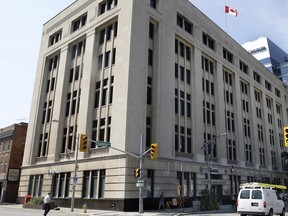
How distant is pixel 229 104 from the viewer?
4962 cm

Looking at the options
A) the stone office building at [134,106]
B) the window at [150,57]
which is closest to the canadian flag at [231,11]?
the stone office building at [134,106]

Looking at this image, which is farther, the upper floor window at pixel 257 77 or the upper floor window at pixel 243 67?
the upper floor window at pixel 257 77

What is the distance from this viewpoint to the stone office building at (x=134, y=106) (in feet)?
104

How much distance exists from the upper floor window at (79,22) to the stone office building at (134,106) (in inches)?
5.8

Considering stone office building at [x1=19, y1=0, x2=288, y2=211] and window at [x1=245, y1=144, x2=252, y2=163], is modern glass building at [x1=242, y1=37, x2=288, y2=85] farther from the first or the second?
window at [x1=245, y1=144, x2=252, y2=163]

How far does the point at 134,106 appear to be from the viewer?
3173cm

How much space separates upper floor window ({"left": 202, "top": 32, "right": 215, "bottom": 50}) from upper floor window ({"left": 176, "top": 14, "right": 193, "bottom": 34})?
11.9ft

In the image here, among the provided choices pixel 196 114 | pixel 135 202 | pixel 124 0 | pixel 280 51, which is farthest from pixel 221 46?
pixel 280 51

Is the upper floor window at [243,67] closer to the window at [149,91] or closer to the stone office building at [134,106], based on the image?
the stone office building at [134,106]

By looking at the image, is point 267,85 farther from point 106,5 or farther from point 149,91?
point 106,5

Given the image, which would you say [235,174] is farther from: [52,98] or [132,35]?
[52,98]

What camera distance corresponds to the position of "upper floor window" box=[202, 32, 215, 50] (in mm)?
47475

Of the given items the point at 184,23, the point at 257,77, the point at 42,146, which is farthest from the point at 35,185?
the point at 257,77

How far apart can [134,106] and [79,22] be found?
19.8 metres
